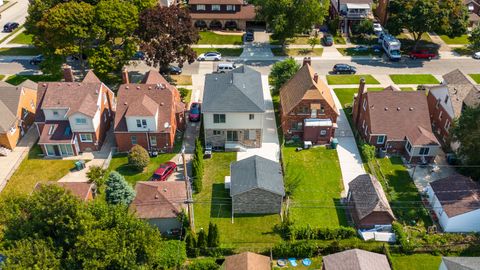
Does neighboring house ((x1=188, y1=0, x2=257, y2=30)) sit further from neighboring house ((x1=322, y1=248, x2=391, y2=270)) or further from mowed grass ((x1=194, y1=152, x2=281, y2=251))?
neighboring house ((x1=322, y1=248, x2=391, y2=270))

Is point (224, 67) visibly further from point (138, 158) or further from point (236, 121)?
point (138, 158)

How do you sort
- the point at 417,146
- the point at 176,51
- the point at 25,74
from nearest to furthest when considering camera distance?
the point at 417,146 < the point at 176,51 < the point at 25,74

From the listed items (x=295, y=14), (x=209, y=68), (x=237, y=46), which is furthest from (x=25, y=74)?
(x=295, y=14)

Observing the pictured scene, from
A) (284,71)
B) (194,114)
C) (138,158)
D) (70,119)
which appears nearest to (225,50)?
(284,71)

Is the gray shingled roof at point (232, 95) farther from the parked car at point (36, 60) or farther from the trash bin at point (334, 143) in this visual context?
the parked car at point (36, 60)

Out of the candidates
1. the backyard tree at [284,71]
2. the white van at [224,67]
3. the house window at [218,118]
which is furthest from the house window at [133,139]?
the white van at [224,67]

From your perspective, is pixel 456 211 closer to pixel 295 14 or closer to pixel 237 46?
pixel 295 14
